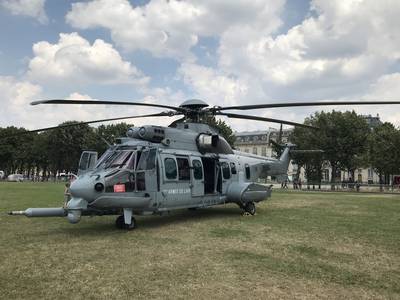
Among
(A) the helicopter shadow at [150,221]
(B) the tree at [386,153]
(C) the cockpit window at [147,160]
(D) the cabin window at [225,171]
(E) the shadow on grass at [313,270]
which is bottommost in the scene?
(E) the shadow on grass at [313,270]

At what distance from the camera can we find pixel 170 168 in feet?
42.0

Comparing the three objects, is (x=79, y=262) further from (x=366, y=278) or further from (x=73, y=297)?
(x=366, y=278)

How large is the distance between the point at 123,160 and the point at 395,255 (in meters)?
7.43

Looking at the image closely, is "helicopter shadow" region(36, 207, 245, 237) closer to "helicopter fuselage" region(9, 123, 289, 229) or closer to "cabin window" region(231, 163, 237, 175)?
"helicopter fuselage" region(9, 123, 289, 229)

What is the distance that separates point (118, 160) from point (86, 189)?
157 cm

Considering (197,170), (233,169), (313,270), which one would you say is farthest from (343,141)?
(313,270)

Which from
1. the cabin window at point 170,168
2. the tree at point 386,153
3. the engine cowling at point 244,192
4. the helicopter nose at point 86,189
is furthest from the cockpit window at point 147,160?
the tree at point 386,153

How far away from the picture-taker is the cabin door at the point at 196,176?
13781mm

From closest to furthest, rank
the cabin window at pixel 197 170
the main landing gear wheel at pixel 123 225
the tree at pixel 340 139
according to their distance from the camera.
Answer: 1. the main landing gear wheel at pixel 123 225
2. the cabin window at pixel 197 170
3. the tree at pixel 340 139

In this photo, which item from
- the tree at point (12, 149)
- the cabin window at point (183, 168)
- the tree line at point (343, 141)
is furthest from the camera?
the tree at point (12, 149)

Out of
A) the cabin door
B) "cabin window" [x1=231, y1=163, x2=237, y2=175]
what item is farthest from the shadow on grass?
"cabin window" [x1=231, y1=163, x2=237, y2=175]

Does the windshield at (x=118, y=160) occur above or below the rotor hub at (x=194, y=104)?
below

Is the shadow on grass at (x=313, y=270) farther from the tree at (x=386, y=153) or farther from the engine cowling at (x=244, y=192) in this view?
the tree at (x=386, y=153)

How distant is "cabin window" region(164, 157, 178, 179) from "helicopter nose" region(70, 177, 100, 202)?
Result: 2660mm
